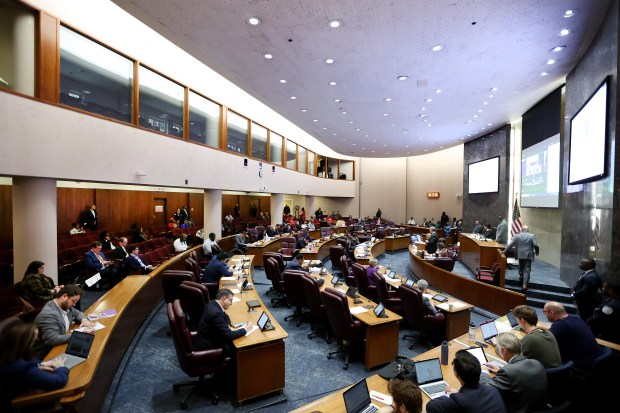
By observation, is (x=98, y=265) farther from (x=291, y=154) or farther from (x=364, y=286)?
(x=291, y=154)

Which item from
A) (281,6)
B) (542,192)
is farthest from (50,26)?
(542,192)

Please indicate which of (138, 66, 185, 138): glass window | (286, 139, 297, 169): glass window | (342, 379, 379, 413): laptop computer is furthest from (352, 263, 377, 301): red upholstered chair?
(286, 139, 297, 169): glass window

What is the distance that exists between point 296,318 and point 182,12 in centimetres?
567

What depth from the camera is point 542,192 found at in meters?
8.80

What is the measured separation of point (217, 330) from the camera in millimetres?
3488

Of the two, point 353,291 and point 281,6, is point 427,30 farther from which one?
point 353,291

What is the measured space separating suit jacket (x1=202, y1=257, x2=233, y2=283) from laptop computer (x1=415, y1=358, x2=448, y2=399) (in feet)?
14.5

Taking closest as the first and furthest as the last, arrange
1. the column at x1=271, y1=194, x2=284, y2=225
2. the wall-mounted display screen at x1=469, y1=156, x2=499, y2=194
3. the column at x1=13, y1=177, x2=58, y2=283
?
1. the column at x1=13, y1=177, x2=58, y2=283
2. the wall-mounted display screen at x1=469, y1=156, x2=499, y2=194
3. the column at x1=271, y1=194, x2=284, y2=225

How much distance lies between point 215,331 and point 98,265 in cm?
460

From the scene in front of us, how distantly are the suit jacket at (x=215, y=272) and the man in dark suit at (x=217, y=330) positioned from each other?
2.65 m

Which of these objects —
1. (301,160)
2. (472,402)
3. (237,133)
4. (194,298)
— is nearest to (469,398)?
(472,402)

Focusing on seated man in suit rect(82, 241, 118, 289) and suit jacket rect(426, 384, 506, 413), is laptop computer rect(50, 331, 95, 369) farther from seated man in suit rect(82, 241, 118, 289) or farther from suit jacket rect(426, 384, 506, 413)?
seated man in suit rect(82, 241, 118, 289)

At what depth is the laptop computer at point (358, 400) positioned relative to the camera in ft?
7.42

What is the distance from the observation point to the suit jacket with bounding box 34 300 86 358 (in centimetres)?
294
